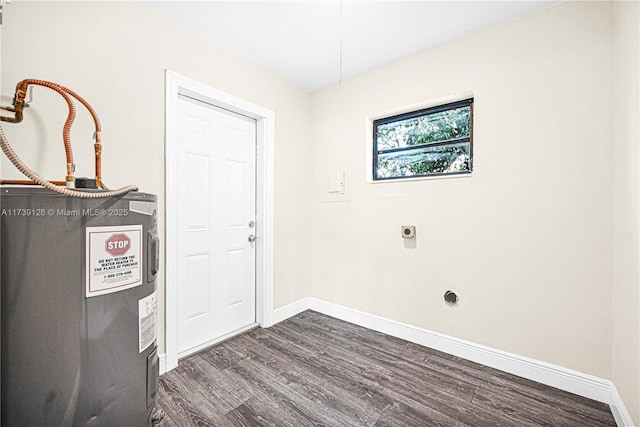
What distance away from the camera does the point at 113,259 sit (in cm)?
86

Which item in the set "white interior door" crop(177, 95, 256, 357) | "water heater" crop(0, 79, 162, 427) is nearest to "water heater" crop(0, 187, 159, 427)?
"water heater" crop(0, 79, 162, 427)

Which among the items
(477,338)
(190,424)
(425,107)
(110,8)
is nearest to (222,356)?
(190,424)

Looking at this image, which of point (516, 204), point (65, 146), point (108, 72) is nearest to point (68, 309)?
point (65, 146)

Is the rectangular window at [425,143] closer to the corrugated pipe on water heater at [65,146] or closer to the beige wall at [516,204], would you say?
the beige wall at [516,204]

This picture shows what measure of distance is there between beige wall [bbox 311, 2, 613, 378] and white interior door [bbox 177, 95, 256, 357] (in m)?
1.14

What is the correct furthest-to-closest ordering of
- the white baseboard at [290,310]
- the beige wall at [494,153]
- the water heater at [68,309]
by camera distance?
the white baseboard at [290,310] → the beige wall at [494,153] → the water heater at [68,309]

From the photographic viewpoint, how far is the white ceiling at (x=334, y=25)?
1.76 m

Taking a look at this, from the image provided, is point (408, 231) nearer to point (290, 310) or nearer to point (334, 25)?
point (290, 310)

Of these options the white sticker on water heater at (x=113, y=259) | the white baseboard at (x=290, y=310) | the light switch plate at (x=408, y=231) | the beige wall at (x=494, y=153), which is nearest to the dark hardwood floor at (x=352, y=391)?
the beige wall at (x=494, y=153)

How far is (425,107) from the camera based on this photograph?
7.57 feet

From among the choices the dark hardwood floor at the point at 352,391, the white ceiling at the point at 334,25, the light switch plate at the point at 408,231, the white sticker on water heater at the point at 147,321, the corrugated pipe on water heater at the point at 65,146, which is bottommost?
the dark hardwood floor at the point at 352,391

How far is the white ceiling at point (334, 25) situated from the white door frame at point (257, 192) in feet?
1.37

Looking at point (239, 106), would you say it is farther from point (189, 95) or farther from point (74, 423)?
point (74, 423)

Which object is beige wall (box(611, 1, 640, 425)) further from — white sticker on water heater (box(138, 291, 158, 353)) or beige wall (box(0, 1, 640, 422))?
white sticker on water heater (box(138, 291, 158, 353))
